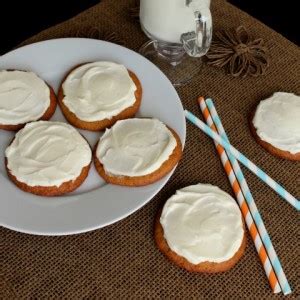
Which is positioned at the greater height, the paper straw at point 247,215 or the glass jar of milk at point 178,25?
the glass jar of milk at point 178,25

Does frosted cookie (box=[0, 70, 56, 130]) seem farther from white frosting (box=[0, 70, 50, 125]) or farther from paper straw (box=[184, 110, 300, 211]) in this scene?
paper straw (box=[184, 110, 300, 211])

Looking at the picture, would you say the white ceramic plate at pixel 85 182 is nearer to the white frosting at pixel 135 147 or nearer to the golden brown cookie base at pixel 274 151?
the white frosting at pixel 135 147

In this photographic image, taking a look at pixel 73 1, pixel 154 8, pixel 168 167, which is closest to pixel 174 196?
pixel 168 167

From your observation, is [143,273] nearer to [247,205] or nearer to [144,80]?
[247,205]

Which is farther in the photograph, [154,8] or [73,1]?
[73,1]

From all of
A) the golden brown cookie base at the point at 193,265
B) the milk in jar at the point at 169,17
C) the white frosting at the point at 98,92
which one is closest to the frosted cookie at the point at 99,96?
the white frosting at the point at 98,92

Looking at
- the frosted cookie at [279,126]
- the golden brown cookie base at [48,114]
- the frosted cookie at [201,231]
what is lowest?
the frosted cookie at [201,231]

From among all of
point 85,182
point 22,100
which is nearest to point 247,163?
point 85,182
